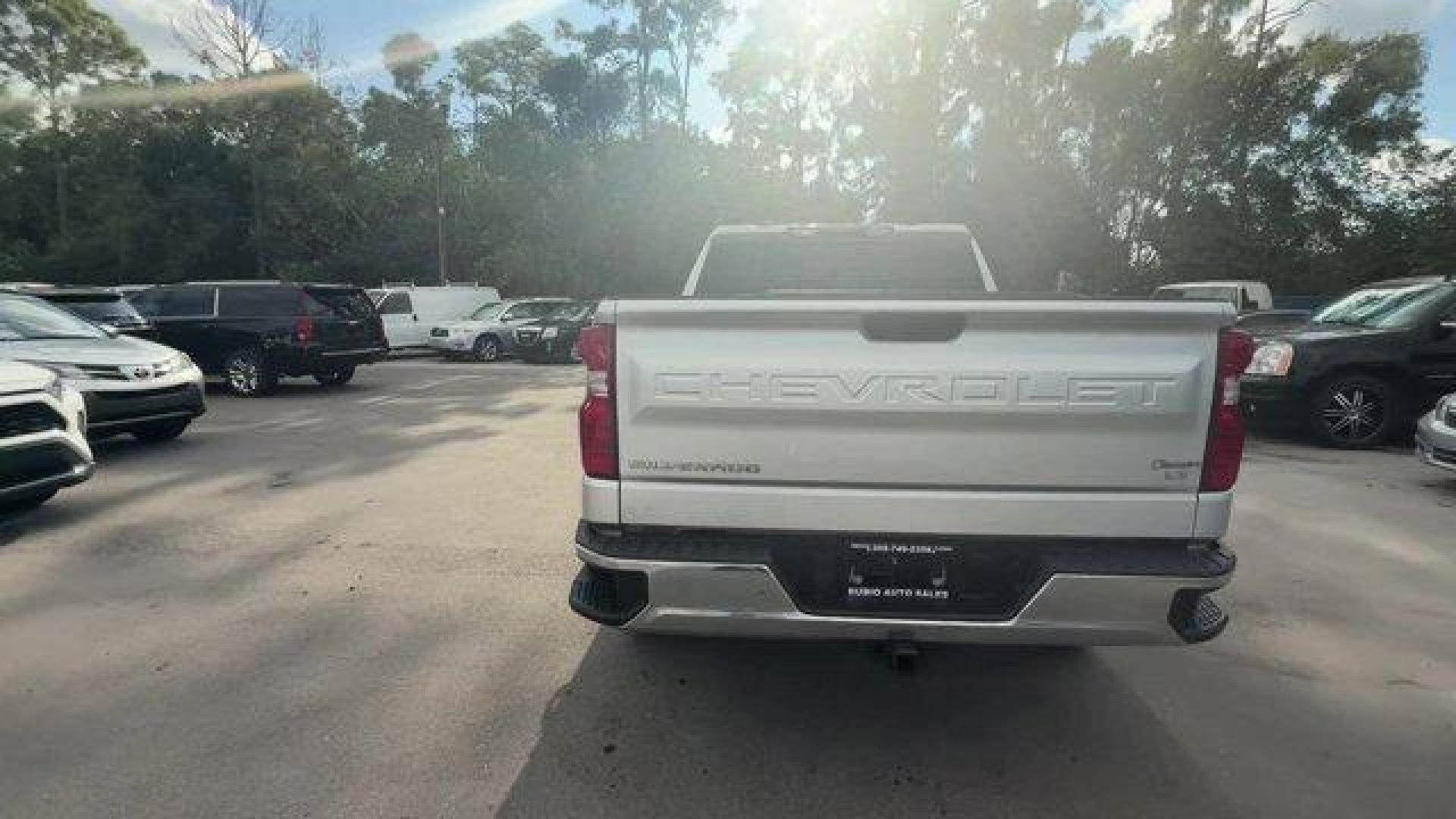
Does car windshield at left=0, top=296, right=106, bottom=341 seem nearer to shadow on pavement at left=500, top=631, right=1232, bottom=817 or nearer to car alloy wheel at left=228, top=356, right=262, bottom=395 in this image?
car alloy wheel at left=228, top=356, right=262, bottom=395

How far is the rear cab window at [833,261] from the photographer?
5.00 meters

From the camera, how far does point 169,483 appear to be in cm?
698

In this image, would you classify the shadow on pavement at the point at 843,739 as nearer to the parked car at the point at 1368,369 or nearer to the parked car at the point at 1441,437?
the parked car at the point at 1441,437

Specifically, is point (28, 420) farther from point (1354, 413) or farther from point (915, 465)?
point (1354, 413)

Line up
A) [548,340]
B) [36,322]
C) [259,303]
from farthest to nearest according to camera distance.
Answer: [548,340], [259,303], [36,322]

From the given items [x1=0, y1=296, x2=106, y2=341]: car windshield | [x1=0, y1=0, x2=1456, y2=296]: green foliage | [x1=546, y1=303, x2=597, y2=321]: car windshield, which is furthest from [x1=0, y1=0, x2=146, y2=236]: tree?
[x1=0, y1=296, x2=106, y2=341]: car windshield

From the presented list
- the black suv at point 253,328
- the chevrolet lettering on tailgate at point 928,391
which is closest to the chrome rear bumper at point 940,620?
the chevrolet lettering on tailgate at point 928,391

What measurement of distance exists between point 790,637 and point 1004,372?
1.08 meters

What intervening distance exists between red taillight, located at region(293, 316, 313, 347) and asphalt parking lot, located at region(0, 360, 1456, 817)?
7.90 m

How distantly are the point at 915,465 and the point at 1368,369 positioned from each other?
870 centimetres

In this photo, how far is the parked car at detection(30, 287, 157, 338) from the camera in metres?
11.1

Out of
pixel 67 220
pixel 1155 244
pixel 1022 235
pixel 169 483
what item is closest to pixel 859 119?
pixel 1022 235

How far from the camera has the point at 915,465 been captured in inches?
102

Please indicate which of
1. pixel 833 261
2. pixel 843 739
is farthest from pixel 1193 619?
pixel 833 261
